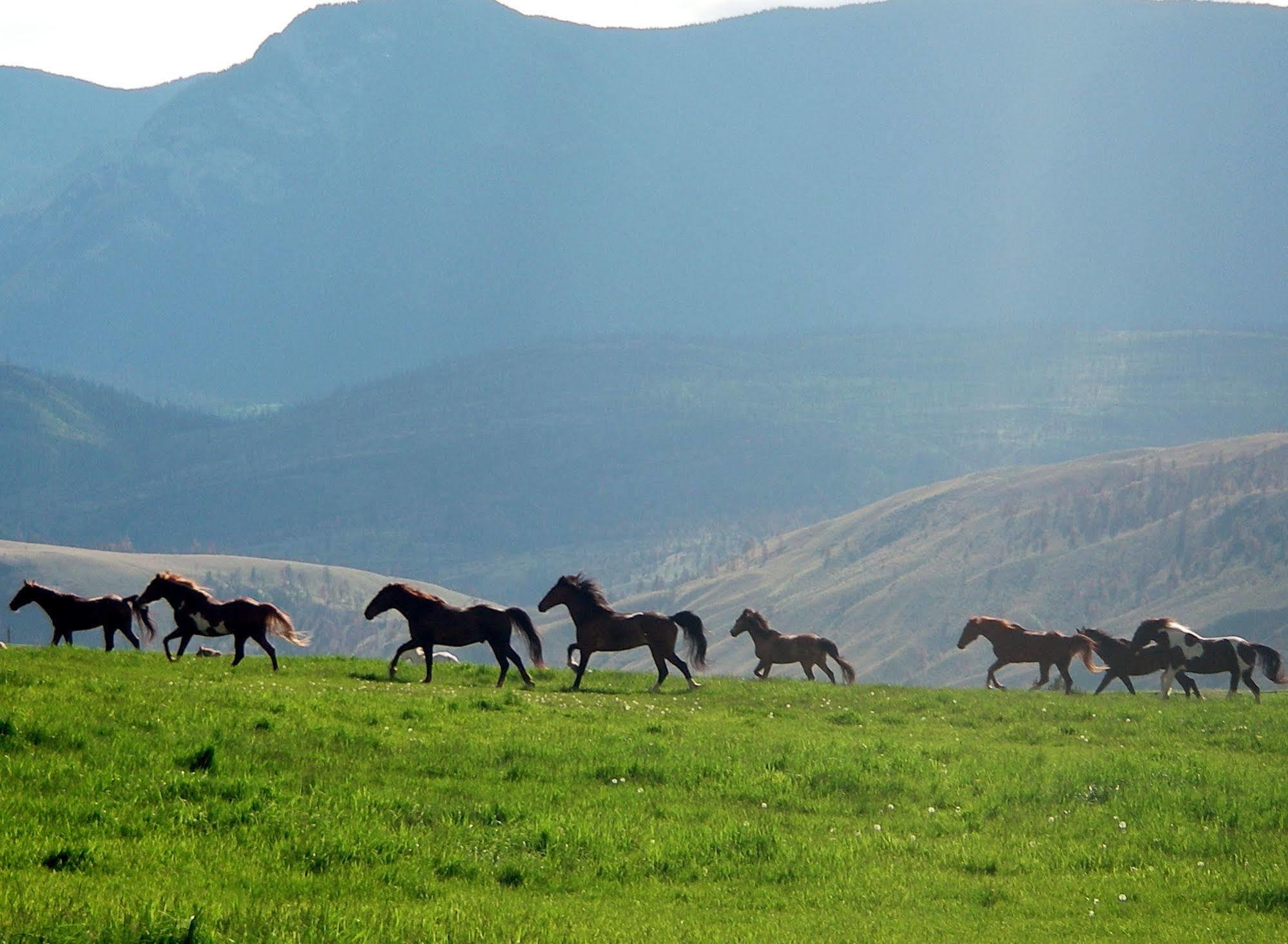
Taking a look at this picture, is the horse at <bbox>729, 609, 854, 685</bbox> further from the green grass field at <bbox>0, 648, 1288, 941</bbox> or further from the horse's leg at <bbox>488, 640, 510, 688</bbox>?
the green grass field at <bbox>0, 648, 1288, 941</bbox>

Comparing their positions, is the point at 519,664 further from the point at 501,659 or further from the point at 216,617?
the point at 216,617

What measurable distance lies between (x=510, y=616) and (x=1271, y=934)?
18.9m

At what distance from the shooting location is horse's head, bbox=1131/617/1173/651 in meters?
34.1

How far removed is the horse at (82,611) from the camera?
2884cm

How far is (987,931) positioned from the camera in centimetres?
1203

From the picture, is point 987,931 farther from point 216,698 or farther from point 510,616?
point 510,616

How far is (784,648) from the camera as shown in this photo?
Result: 39.6 m

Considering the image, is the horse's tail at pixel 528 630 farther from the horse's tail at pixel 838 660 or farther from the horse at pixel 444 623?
the horse's tail at pixel 838 660

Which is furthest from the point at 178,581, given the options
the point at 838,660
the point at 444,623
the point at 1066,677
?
the point at 1066,677

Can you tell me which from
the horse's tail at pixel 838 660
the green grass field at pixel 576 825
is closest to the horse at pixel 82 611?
the green grass field at pixel 576 825

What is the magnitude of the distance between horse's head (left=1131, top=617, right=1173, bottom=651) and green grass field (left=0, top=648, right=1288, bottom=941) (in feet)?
38.0

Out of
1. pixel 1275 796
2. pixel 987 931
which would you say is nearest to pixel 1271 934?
pixel 987 931

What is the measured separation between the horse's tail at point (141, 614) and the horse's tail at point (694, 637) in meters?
10.6

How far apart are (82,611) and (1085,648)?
23366mm
